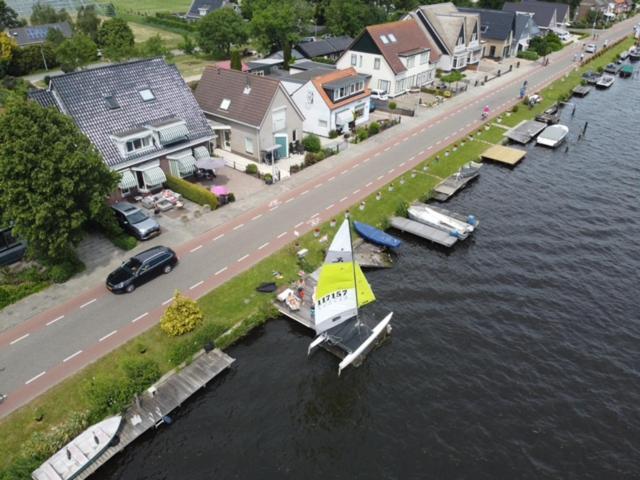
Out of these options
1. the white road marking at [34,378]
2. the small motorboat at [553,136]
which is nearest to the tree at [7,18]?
the white road marking at [34,378]

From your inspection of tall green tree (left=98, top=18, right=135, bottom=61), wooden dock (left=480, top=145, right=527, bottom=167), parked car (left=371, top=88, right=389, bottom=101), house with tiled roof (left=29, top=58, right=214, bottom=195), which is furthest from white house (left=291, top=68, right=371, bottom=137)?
tall green tree (left=98, top=18, right=135, bottom=61)

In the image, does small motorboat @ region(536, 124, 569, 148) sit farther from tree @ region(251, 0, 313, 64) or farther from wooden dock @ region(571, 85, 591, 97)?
tree @ region(251, 0, 313, 64)

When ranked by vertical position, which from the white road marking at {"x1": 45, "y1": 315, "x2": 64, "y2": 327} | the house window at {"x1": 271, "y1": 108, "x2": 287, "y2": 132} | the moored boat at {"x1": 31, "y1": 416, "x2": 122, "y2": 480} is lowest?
the moored boat at {"x1": 31, "y1": 416, "x2": 122, "y2": 480}

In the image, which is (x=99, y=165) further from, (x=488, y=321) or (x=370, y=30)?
(x=370, y=30)

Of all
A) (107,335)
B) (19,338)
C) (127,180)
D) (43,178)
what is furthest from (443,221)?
(19,338)

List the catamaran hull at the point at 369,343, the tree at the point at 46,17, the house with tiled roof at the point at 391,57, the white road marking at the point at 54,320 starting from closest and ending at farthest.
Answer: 1. the catamaran hull at the point at 369,343
2. the white road marking at the point at 54,320
3. the house with tiled roof at the point at 391,57
4. the tree at the point at 46,17

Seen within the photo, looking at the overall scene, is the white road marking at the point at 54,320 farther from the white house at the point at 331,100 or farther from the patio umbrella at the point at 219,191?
the white house at the point at 331,100
